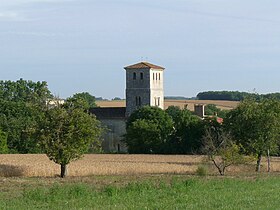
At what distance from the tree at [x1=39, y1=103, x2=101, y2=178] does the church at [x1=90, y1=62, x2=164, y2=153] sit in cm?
7572

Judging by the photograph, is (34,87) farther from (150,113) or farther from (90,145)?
(90,145)

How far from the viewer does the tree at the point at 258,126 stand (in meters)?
56.6

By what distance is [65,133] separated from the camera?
153 feet

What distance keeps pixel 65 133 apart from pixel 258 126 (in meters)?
18.7

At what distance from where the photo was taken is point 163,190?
29.1m

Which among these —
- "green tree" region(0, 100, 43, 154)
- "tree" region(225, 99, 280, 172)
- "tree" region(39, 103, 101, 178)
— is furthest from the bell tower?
"tree" region(39, 103, 101, 178)

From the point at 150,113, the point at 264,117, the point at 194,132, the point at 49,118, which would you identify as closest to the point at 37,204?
the point at 49,118

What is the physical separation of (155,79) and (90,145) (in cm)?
8128

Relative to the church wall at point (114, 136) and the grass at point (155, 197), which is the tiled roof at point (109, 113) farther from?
the grass at point (155, 197)

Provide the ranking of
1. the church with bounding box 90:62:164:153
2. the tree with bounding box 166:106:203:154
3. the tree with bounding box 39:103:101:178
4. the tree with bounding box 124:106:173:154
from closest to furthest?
the tree with bounding box 39:103:101:178 < the tree with bounding box 166:106:203:154 < the tree with bounding box 124:106:173:154 < the church with bounding box 90:62:164:153

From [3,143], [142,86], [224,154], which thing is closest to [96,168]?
[224,154]

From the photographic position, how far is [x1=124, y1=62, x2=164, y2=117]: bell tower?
126 metres

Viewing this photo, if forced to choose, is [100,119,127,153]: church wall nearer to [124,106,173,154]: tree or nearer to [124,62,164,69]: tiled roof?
[124,62,164,69]: tiled roof

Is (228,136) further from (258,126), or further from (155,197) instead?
(155,197)
